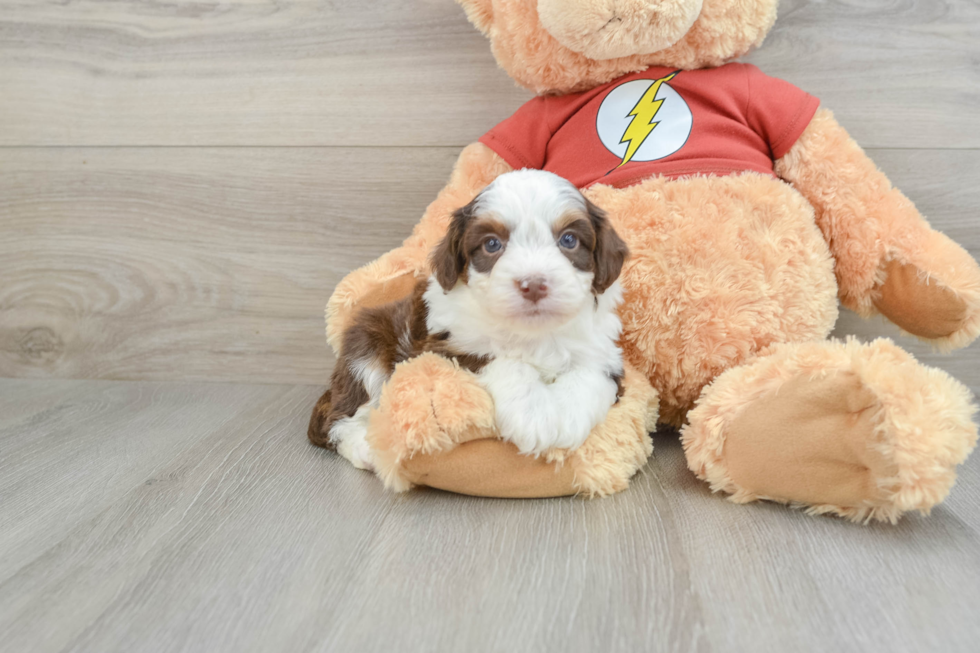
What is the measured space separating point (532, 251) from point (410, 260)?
20.4 inches

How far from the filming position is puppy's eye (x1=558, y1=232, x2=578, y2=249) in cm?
121

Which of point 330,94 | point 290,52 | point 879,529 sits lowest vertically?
point 879,529

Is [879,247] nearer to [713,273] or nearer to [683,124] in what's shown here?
[713,273]

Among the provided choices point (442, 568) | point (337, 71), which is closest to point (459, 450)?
point (442, 568)

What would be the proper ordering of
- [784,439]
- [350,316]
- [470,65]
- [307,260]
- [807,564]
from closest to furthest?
[807,564] < [784,439] < [350,316] < [470,65] < [307,260]

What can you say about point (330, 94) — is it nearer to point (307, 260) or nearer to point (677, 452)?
point (307, 260)

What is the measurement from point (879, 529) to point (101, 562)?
1248 mm

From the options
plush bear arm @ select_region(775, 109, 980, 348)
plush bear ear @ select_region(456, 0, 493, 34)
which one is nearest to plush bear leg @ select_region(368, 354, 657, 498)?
plush bear arm @ select_region(775, 109, 980, 348)

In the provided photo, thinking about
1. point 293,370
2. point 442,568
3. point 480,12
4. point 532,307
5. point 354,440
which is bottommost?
point 293,370

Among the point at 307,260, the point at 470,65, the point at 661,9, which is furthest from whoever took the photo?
the point at 307,260

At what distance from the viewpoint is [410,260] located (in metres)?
1.62

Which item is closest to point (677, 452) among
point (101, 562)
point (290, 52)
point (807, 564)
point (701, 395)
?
point (701, 395)

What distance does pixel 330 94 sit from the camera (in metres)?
1.93

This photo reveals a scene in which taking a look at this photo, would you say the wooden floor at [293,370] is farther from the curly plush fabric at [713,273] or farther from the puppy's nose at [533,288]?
the puppy's nose at [533,288]
